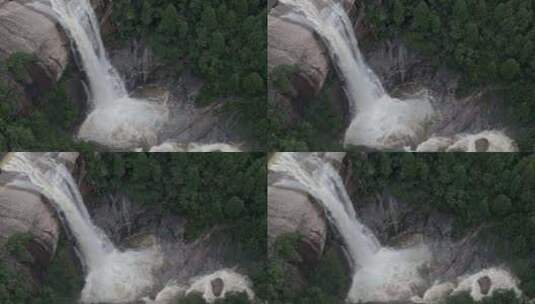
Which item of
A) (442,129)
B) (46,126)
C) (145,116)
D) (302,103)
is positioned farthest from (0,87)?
(442,129)

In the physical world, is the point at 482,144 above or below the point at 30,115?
below

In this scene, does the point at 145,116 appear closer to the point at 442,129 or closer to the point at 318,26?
the point at 318,26

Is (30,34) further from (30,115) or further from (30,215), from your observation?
(30,215)

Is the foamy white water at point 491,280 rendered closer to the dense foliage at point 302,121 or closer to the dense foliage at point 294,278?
the dense foliage at point 294,278

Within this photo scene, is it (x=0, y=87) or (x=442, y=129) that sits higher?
(x=0, y=87)

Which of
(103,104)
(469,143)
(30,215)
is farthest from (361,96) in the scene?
(30,215)

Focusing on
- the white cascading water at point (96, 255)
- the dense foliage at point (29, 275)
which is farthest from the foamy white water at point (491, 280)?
the dense foliage at point (29, 275)
